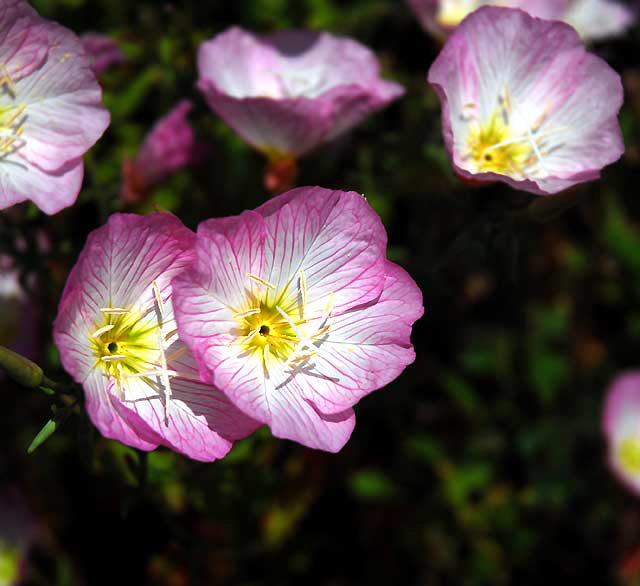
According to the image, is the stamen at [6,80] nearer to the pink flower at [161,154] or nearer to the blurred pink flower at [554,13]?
the pink flower at [161,154]

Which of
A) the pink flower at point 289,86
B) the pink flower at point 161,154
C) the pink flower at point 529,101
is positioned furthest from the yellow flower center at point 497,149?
the pink flower at point 161,154

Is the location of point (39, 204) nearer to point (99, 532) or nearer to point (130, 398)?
point (130, 398)

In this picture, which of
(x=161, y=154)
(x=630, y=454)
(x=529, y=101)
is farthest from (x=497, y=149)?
(x=630, y=454)

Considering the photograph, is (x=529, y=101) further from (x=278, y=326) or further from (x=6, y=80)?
(x=6, y=80)

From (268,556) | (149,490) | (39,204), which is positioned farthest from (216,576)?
(39,204)

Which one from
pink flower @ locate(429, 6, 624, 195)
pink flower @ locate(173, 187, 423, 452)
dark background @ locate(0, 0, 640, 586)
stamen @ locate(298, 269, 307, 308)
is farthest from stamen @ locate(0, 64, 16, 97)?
pink flower @ locate(429, 6, 624, 195)

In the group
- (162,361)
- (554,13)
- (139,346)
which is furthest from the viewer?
(554,13)
